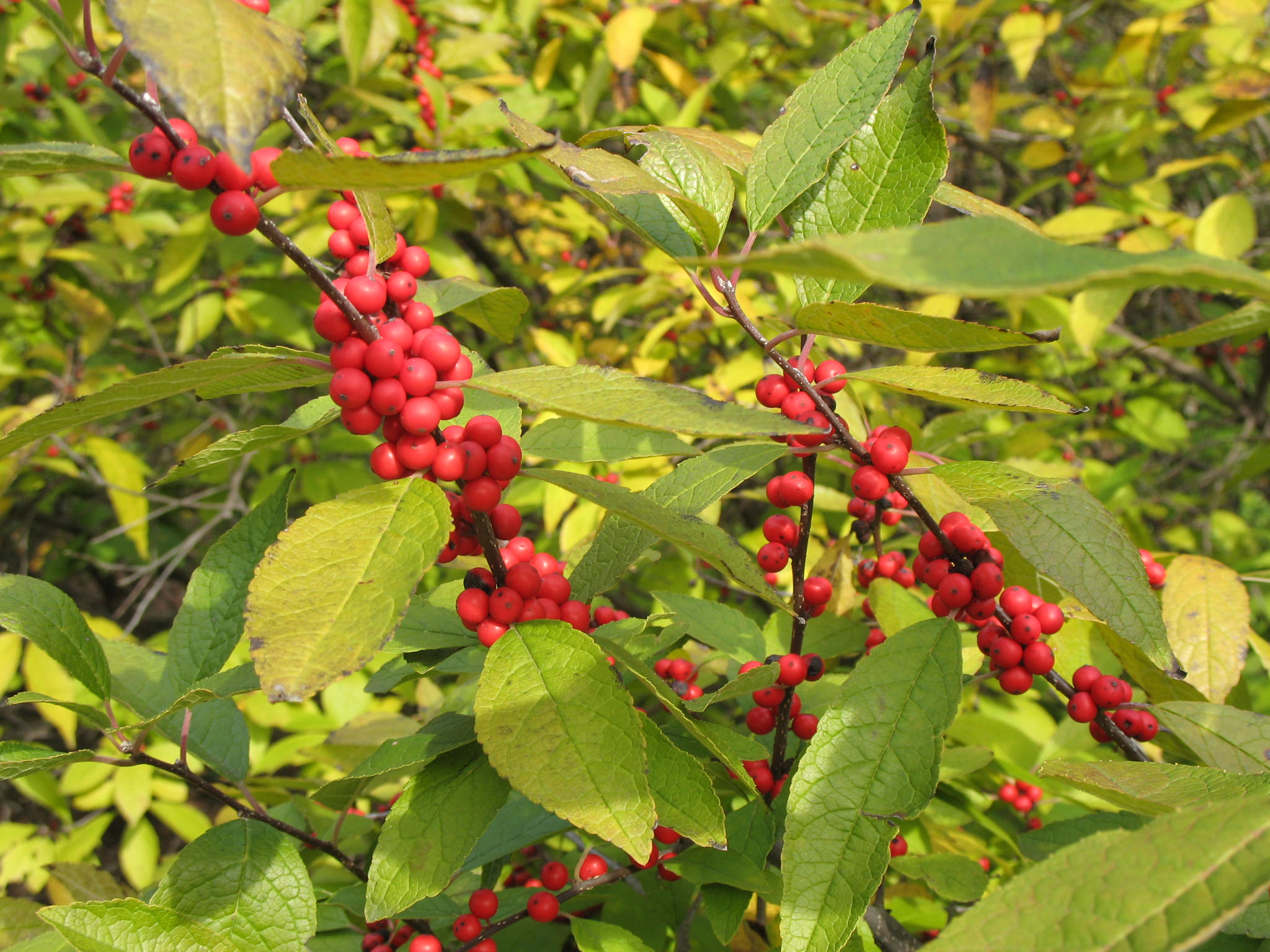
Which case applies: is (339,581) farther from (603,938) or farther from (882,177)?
(882,177)

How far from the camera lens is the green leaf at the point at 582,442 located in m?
1.30

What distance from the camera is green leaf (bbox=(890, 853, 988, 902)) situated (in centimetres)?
162

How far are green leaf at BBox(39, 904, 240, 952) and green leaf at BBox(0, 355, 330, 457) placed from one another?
2.10 feet

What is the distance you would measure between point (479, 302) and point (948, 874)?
1405mm

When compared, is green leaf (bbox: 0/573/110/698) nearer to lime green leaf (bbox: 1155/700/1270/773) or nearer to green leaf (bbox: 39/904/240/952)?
green leaf (bbox: 39/904/240/952)

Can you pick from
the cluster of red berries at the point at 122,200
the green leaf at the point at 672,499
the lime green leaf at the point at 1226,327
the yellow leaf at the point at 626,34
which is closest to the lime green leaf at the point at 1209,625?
the lime green leaf at the point at 1226,327

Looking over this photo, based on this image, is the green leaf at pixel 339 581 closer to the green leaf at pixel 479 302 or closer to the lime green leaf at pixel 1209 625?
the green leaf at pixel 479 302

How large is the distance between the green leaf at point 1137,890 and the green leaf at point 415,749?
749 mm

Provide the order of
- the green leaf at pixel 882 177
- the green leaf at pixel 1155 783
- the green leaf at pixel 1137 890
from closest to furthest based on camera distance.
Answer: the green leaf at pixel 1137 890, the green leaf at pixel 1155 783, the green leaf at pixel 882 177

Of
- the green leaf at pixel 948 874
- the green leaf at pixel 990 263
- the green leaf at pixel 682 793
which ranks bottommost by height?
the green leaf at pixel 948 874

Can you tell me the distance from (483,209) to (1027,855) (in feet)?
17.9

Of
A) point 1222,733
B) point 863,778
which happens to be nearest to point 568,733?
point 863,778

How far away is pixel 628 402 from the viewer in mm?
970

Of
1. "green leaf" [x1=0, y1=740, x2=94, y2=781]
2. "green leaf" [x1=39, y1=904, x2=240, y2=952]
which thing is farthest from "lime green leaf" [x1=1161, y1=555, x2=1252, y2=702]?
"green leaf" [x1=0, y1=740, x2=94, y2=781]
